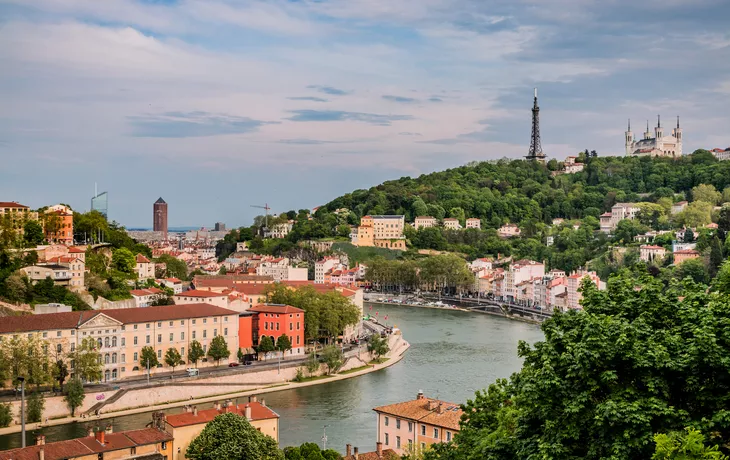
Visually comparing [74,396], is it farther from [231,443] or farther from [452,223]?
[452,223]

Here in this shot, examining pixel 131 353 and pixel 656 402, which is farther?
pixel 131 353

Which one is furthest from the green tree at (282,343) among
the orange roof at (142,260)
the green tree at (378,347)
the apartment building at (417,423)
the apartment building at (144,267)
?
the orange roof at (142,260)

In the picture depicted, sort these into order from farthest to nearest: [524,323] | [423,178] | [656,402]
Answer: [423,178] → [524,323] → [656,402]

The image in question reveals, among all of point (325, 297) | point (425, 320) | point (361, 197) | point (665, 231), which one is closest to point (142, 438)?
point (325, 297)

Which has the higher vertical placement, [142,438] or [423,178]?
[423,178]

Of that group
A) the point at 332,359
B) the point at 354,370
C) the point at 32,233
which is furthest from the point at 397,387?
the point at 32,233

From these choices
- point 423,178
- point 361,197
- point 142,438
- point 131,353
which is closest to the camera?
point 142,438

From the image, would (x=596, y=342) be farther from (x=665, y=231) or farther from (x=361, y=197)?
(x=361, y=197)
